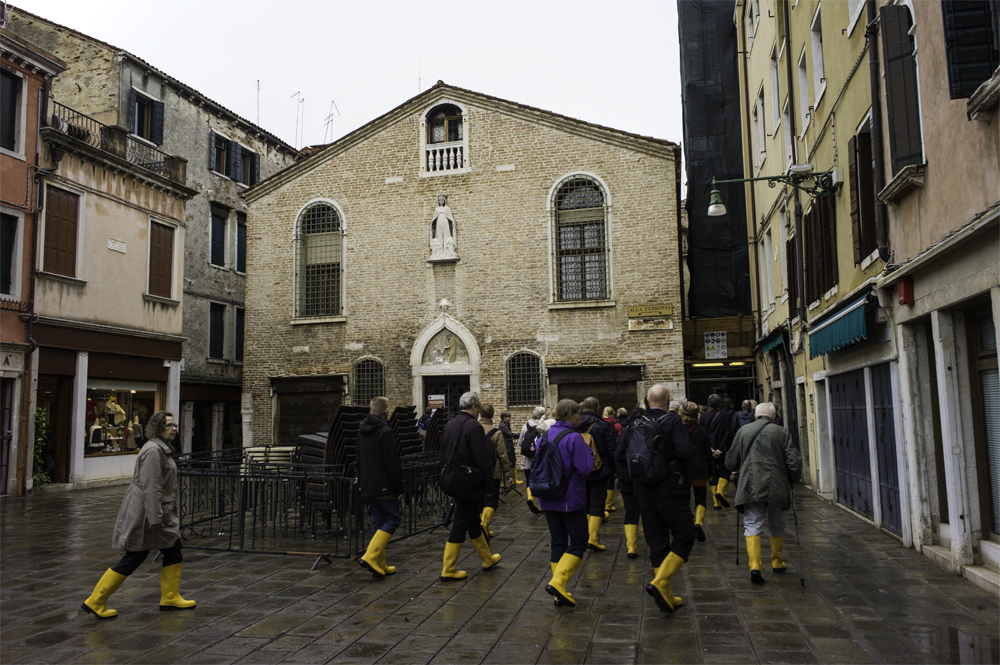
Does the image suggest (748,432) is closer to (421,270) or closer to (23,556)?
(23,556)

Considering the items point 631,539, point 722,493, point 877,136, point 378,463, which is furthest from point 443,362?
point 877,136

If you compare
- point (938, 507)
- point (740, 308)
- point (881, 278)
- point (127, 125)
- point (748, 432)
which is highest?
point (127, 125)

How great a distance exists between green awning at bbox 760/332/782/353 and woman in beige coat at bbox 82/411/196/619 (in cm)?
1281

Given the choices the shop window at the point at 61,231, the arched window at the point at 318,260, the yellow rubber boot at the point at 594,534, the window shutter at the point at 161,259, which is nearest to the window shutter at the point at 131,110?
the window shutter at the point at 161,259

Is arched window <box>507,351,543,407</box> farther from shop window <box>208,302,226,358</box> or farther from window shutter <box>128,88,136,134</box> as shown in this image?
window shutter <box>128,88,136,134</box>

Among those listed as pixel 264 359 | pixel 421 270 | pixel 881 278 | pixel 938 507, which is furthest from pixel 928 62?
pixel 264 359

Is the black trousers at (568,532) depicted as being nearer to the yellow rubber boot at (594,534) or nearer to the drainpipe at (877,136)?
the yellow rubber boot at (594,534)

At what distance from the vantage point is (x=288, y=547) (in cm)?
906

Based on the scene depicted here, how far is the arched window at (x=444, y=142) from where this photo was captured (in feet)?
68.7

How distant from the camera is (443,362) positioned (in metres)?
20.3

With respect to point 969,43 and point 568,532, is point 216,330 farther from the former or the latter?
point 969,43

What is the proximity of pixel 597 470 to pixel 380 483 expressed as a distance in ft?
8.76

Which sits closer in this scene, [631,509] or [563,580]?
[563,580]

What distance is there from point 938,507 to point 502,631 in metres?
4.98
